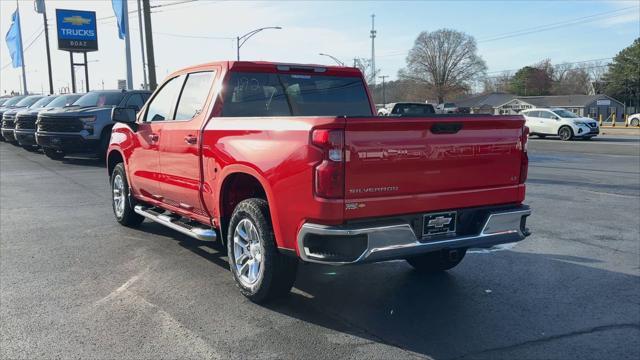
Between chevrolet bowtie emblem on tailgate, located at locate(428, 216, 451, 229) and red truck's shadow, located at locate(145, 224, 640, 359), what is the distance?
74cm

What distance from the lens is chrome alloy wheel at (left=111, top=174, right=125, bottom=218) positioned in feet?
24.4

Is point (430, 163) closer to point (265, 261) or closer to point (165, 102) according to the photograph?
point (265, 261)

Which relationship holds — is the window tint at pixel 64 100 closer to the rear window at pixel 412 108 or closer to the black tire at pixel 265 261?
the rear window at pixel 412 108

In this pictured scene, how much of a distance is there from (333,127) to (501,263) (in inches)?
121

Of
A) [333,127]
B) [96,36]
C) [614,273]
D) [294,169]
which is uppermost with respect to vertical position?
[96,36]

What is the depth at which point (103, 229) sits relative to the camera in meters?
7.34

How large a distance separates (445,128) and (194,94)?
2.77m

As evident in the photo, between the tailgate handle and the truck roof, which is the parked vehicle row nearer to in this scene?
the truck roof

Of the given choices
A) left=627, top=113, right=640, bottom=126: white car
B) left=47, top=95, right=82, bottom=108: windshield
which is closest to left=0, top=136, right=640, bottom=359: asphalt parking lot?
left=47, top=95, right=82, bottom=108: windshield

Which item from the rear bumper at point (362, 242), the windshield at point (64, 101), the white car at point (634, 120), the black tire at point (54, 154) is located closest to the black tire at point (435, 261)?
the rear bumper at point (362, 242)

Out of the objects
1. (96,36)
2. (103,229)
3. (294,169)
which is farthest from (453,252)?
(96,36)

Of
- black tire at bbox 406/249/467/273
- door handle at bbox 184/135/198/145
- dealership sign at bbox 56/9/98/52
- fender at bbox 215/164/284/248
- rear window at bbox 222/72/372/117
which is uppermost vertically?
dealership sign at bbox 56/9/98/52

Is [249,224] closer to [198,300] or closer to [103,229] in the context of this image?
[198,300]

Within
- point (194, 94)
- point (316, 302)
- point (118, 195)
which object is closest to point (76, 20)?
point (118, 195)
